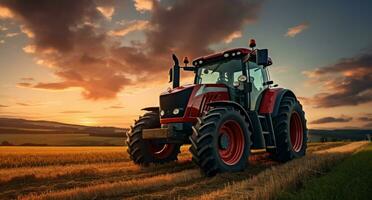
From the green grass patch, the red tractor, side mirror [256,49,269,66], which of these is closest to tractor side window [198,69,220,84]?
the red tractor

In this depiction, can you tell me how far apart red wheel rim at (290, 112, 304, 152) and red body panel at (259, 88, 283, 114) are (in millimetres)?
1468

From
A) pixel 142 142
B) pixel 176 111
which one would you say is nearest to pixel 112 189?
pixel 176 111

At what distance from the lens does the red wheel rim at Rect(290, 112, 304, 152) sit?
39.5 feet

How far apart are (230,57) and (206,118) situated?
274cm

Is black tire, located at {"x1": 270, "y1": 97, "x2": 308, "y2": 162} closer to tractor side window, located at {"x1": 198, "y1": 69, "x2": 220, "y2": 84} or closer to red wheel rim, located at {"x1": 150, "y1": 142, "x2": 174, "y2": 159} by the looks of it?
tractor side window, located at {"x1": 198, "y1": 69, "x2": 220, "y2": 84}

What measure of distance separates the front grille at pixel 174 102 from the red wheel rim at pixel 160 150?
1502mm

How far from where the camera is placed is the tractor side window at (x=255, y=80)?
34.0 ft

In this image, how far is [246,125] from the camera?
8.85 meters

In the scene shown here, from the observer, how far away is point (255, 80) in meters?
10.7

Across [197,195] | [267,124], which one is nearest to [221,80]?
[267,124]

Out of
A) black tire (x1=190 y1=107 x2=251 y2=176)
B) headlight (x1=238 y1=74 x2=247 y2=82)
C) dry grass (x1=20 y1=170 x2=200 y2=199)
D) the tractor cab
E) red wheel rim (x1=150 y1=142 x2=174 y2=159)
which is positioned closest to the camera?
dry grass (x1=20 y1=170 x2=200 y2=199)

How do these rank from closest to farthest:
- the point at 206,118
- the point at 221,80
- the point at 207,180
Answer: the point at 207,180
the point at 206,118
the point at 221,80

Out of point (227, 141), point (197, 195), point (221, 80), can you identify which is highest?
point (221, 80)

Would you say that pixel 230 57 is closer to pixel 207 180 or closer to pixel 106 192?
pixel 207 180
